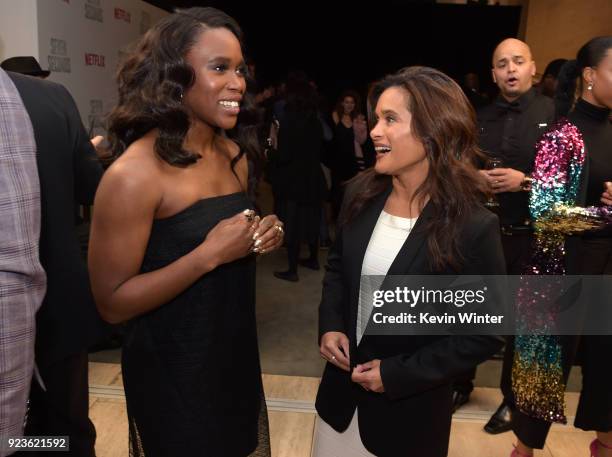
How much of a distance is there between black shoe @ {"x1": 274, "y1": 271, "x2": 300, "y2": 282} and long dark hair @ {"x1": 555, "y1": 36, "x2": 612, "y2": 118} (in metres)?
3.15

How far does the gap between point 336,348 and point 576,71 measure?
1.67 metres

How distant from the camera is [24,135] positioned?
990mm

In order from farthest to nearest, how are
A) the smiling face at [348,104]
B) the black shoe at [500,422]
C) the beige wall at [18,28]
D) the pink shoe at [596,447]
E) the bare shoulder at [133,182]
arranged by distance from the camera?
the smiling face at [348,104]
the beige wall at [18,28]
the black shoe at [500,422]
the pink shoe at [596,447]
the bare shoulder at [133,182]

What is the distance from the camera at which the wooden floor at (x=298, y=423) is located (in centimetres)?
266

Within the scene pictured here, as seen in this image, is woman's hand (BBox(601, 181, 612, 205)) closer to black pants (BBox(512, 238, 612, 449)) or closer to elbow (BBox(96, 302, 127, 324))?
black pants (BBox(512, 238, 612, 449))

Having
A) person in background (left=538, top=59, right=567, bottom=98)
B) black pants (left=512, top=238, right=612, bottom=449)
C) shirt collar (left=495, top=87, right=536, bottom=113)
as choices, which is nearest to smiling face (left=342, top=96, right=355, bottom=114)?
person in background (left=538, top=59, right=567, bottom=98)

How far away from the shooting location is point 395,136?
60.7 inches

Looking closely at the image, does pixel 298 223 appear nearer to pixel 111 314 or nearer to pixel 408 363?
pixel 408 363

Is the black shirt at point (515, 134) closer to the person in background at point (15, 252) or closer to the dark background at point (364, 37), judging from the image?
the person in background at point (15, 252)

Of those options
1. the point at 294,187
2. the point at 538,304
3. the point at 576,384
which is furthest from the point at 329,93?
the point at 538,304

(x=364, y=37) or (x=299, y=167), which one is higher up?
(x=364, y=37)

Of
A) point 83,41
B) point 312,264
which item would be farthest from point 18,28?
point 312,264

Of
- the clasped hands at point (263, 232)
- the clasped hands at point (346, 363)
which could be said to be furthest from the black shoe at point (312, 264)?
the clasped hands at point (263, 232)

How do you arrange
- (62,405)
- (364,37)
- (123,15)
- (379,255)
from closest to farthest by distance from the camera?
1. (379,255)
2. (62,405)
3. (123,15)
4. (364,37)
